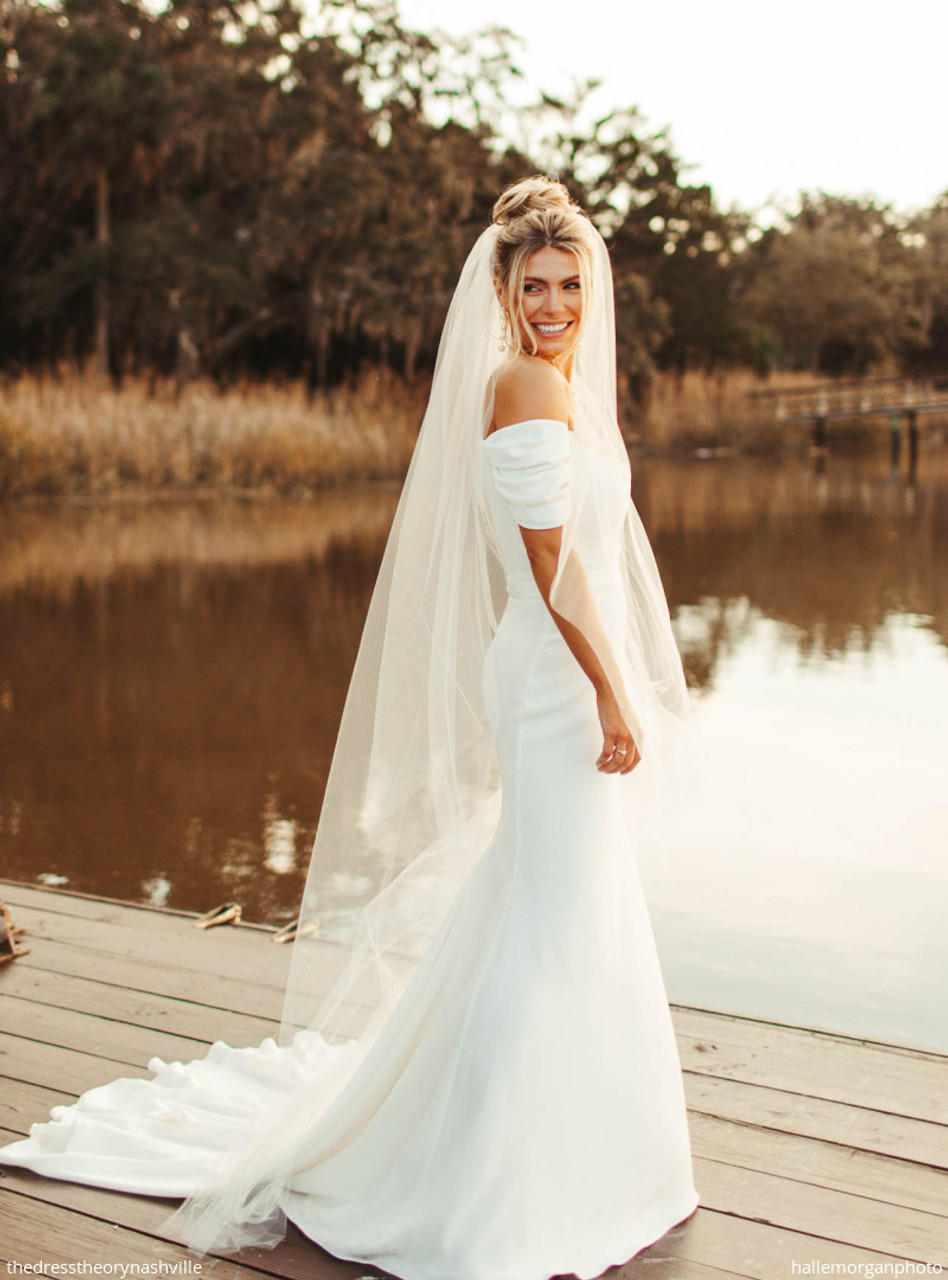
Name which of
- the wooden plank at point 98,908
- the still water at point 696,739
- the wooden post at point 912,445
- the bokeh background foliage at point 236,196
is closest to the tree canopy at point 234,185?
the bokeh background foliage at point 236,196

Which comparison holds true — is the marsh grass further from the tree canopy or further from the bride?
the bride

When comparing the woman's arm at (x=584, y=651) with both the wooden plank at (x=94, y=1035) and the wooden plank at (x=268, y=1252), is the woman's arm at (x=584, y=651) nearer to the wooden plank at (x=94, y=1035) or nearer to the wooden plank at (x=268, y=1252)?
the wooden plank at (x=268, y=1252)

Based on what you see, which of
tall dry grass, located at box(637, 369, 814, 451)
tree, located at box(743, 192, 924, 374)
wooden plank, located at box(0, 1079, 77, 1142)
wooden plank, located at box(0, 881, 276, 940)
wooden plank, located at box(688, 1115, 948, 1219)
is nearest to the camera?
wooden plank, located at box(688, 1115, 948, 1219)

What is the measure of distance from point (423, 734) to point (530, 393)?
661 mm

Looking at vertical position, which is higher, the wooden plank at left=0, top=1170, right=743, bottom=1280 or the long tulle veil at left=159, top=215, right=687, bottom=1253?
the long tulle veil at left=159, top=215, right=687, bottom=1253

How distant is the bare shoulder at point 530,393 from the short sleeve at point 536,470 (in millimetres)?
16

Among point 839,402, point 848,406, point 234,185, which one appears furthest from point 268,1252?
point 848,406

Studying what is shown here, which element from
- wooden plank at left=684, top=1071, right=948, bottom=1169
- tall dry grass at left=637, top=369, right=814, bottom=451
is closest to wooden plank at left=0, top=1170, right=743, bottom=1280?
wooden plank at left=684, top=1071, right=948, bottom=1169

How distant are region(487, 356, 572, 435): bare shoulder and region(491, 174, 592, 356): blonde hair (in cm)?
5

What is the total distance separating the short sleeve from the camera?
1929 mm

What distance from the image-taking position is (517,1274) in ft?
6.14

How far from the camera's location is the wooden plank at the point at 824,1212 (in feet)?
6.53

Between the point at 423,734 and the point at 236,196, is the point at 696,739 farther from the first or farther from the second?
the point at 236,196

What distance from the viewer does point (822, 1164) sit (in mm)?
2221
